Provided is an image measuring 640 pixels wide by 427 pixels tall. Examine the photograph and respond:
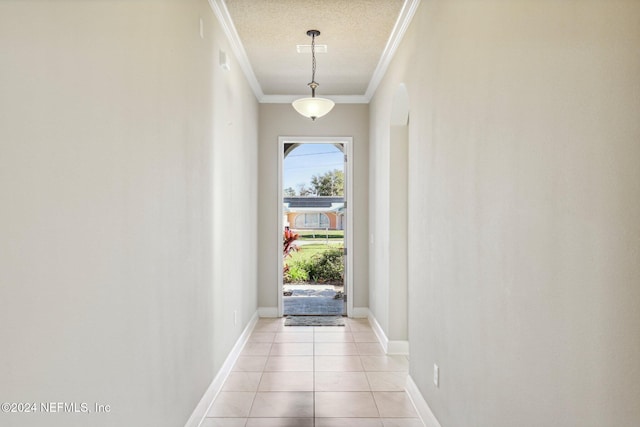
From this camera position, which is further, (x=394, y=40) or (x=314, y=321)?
(x=314, y=321)

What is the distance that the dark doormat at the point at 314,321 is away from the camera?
5.41 meters

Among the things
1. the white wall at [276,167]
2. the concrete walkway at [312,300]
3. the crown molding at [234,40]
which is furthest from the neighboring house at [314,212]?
the crown molding at [234,40]

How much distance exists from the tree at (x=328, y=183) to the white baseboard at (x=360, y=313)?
2081mm

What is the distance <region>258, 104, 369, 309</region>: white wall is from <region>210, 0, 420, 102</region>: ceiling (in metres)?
0.44

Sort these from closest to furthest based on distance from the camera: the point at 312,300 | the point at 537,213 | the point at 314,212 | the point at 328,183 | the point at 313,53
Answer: the point at 537,213
the point at 313,53
the point at 312,300
the point at 328,183
the point at 314,212

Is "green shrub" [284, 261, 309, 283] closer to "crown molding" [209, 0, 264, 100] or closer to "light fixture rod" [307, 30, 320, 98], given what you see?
"crown molding" [209, 0, 264, 100]

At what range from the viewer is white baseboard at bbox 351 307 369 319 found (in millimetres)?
5777

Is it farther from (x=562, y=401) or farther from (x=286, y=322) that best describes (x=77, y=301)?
(x=286, y=322)

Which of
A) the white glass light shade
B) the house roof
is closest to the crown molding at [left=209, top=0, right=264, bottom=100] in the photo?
the white glass light shade

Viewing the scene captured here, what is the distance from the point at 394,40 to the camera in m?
3.78

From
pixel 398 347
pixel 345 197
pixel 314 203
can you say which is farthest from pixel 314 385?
pixel 314 203

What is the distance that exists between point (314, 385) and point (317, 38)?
2.96 m

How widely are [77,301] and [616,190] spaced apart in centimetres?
149

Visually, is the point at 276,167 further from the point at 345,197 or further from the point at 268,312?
the point at 268,312
